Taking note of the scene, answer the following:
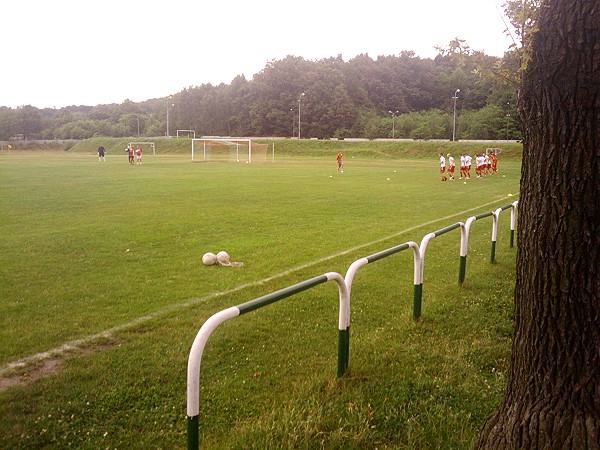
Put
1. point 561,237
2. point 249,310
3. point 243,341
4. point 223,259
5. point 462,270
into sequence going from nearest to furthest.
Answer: point 561,237 < point 249,310 < point 243,341 < point 462,270 < point 223,259

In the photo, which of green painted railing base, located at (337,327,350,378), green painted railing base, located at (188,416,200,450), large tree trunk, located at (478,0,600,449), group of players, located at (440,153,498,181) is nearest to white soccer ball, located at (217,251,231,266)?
green painted railing base, located at (337,327,350,378)

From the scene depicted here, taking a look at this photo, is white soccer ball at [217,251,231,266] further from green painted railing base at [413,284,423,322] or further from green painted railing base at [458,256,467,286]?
green painted railing base at [413,284,423,322]

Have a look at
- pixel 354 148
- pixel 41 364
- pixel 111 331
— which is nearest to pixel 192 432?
pixel 41 364

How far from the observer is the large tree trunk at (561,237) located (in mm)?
Result: 2982

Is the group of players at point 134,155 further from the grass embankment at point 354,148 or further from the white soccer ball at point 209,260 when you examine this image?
the white soccer ball at point 209,260

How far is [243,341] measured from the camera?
18.9ft

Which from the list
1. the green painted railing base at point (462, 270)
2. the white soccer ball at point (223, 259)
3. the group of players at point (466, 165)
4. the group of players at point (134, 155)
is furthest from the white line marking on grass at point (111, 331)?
the group of players at point (134, 155)

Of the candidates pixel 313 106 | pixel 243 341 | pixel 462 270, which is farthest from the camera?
pixel 313 106

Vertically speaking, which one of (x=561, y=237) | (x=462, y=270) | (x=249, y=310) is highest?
(x=561, y=237)

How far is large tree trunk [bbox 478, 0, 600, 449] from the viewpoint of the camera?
2.98m

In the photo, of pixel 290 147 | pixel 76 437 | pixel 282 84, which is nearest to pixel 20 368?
pixel 76 437

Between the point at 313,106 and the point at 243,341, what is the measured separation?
9995 centimetres

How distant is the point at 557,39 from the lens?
302cm

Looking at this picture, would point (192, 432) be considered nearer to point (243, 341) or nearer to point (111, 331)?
point (243, 341)
